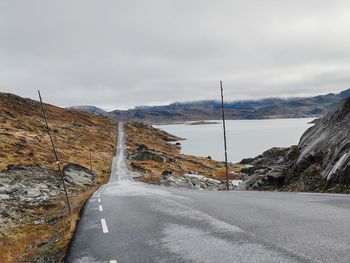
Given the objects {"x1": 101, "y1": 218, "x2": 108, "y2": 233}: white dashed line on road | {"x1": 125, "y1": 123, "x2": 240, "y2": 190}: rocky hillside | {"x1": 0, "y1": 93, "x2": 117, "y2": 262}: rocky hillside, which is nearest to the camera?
{"x1": 101, "y1": 218, "x2": 108, "y2": 233}: white dashed line on road

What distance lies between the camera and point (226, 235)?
31.0 feet

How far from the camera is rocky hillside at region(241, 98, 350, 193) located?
65.2ft

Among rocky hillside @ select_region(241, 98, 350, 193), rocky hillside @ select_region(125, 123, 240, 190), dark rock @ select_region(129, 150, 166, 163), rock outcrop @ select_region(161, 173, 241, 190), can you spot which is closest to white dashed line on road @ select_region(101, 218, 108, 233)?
rocky hillside @ select_region(241, 98, 350, 193)

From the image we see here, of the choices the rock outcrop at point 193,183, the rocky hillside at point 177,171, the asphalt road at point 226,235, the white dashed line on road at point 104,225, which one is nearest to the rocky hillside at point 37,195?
the white dashed line on road at point 104,225

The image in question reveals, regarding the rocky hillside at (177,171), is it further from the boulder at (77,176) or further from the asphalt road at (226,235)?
the asphalt road at (226,235)

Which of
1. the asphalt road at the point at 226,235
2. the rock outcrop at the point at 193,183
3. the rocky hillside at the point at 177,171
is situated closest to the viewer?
the asphalt road at the point at 226,235

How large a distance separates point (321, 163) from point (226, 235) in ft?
55.1

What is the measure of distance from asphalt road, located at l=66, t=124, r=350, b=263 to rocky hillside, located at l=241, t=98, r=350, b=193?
6133 millimetres

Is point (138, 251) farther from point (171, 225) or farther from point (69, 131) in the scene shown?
point (69, 131)

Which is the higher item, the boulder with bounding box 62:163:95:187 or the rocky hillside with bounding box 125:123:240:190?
the boulder with bounding box 62:163:95:187

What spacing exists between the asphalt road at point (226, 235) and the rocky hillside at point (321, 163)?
6.13 m

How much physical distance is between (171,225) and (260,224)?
3.10m

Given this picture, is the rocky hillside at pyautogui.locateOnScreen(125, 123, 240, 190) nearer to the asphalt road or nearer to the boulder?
the boulder

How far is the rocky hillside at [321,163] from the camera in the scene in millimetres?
19859
